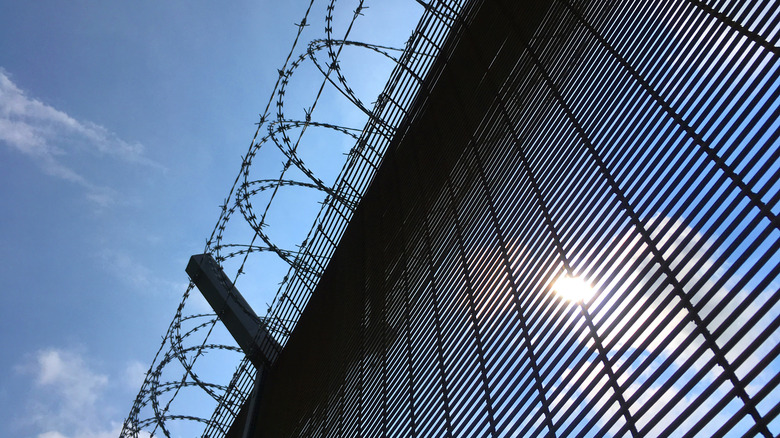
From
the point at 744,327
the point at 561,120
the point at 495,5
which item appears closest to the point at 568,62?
the point at 561,120

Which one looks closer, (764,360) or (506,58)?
(764,360)

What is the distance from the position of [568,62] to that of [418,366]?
197cm

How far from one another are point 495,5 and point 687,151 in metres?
2.74

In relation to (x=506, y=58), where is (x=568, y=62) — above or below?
below

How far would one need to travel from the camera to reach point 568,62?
3.84 m

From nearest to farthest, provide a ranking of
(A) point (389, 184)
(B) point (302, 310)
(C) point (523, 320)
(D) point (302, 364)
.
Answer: (C) point (523, 320), (A) point (389, 184), (D) point (302, 364), (B) point (302, 310)

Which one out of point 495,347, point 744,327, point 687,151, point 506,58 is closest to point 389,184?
point 506,58

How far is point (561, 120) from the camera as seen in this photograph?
3672 millimetres

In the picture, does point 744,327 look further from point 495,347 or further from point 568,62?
point 568,62

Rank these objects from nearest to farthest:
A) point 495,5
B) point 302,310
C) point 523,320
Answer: point 523,320 < point 495,5 < point 302,310

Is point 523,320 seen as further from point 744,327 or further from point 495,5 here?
point 495,5

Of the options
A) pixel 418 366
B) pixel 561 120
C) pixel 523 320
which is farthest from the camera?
pixel 418 366

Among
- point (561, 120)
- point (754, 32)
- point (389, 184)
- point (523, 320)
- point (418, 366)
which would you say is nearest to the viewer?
point (754, 32)

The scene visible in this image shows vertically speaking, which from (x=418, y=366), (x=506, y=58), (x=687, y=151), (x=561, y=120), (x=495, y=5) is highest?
(x=495, y=5)
